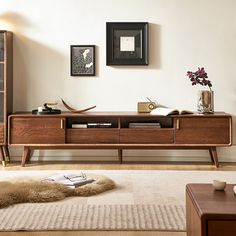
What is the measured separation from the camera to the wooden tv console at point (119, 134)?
4.55 meters

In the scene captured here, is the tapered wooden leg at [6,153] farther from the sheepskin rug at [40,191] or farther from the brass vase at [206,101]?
the brass vase at [206,101]

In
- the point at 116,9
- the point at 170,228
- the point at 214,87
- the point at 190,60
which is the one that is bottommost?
the point at 170,228

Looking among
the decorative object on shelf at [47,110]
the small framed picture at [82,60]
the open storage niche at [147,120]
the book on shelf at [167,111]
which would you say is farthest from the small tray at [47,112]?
the book on shelf at [167,111]

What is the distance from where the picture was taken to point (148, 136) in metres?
4.60

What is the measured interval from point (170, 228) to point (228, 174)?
74.2 inches

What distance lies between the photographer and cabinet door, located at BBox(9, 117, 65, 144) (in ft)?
15.0

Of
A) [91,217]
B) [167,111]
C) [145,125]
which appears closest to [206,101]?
[167,111]

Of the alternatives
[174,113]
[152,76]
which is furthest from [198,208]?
[152,76]

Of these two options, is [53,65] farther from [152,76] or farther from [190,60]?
[190,60]

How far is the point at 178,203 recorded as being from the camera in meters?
3.06

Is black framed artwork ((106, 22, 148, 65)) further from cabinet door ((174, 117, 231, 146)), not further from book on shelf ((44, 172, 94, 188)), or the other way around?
book on shelf ((44, 172, 94, 188))

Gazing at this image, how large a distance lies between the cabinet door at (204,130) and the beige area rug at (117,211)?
32.5 inches

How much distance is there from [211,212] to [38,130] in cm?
313

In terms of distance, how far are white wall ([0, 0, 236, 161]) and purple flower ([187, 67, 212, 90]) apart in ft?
0.72
